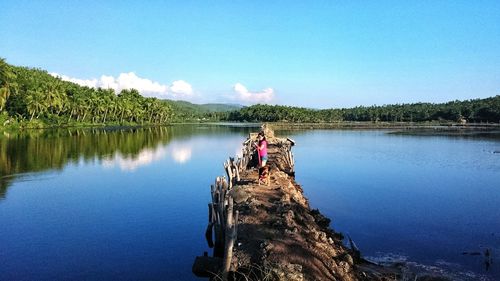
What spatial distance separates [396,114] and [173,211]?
16054 cm

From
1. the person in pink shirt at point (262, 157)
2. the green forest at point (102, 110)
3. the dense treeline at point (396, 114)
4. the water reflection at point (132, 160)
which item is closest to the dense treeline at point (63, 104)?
the green forest at point (102, 110)

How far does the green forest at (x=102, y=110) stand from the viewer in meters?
88.1

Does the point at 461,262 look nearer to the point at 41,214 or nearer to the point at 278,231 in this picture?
the point at 278,231

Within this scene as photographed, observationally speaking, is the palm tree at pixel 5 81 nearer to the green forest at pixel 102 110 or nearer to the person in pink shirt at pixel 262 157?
the green forest at pixel 102 110

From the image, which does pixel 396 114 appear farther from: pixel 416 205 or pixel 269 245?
pixel 269 245

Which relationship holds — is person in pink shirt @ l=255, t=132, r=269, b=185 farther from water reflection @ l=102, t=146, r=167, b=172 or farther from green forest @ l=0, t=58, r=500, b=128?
green forest @ l=0, t=58, r=500, b=128

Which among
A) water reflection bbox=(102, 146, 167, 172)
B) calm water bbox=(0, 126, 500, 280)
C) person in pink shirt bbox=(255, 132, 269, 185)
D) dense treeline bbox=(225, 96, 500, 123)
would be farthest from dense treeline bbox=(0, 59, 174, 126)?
person in pink shirt bbox=(255, 132, 269, 185)

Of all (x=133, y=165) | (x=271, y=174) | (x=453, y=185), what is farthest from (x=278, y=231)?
(x=133, y=165)

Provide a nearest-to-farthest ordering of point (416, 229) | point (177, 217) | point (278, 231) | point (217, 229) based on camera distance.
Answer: point (278, 231) → point (217, 229) → point (416, 229) → point (177, 217)

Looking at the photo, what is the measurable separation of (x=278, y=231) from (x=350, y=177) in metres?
21.4

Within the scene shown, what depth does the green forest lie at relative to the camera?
88137 millimetres

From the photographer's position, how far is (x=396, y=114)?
167m

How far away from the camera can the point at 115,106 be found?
4769 inches

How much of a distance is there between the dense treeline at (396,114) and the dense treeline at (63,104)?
4897cm
